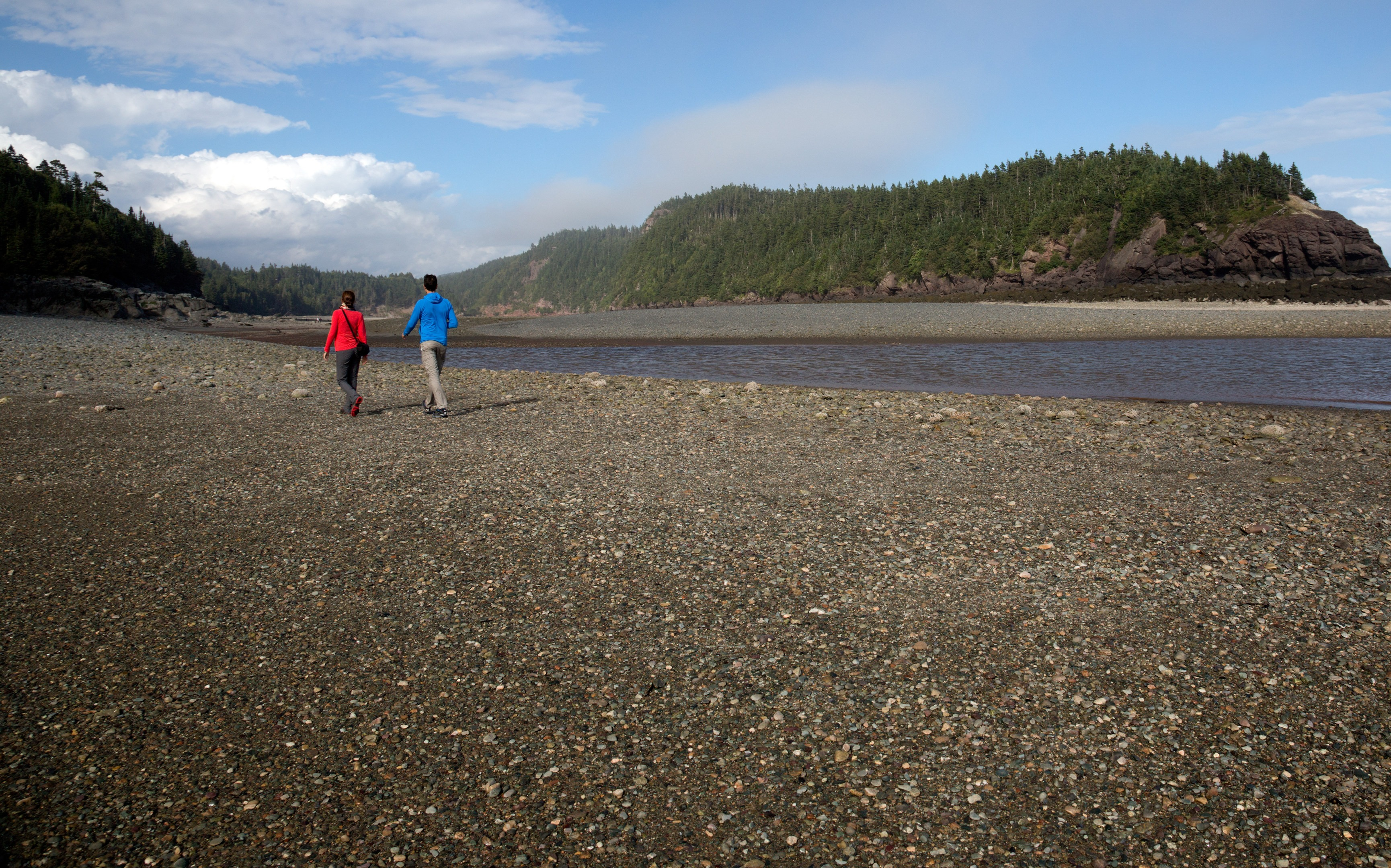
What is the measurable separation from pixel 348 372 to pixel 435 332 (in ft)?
6.41

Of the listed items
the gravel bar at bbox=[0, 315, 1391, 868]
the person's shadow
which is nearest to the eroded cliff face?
the person's shadow

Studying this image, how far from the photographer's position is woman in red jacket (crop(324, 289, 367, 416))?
14.5m

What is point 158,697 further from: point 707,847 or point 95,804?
point 707,847

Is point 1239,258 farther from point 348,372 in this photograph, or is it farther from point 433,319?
point 348,372

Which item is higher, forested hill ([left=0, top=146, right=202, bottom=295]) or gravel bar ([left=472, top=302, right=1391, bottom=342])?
forested hill ([left=0, top=146, right=202, bottom=295])

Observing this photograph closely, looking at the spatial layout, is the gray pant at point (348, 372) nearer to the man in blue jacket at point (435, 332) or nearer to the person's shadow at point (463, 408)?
the person's shadow at point (463, 408)

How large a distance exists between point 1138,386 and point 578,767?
21.5 meters

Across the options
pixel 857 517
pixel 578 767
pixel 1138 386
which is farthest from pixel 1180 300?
pixel 578 767

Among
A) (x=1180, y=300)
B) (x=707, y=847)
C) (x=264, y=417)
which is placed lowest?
(x=707, y=847)

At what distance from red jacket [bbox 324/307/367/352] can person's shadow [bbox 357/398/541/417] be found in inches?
58.7

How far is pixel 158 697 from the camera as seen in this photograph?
178 inches

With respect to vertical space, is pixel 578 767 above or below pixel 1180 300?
below

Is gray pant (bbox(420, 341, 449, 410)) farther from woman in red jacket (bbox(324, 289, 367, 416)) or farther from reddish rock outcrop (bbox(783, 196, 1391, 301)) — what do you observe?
reddish rock outcrop (bbox(783, 196, 1391, 301))

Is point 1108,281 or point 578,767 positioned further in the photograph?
point 1108,281
